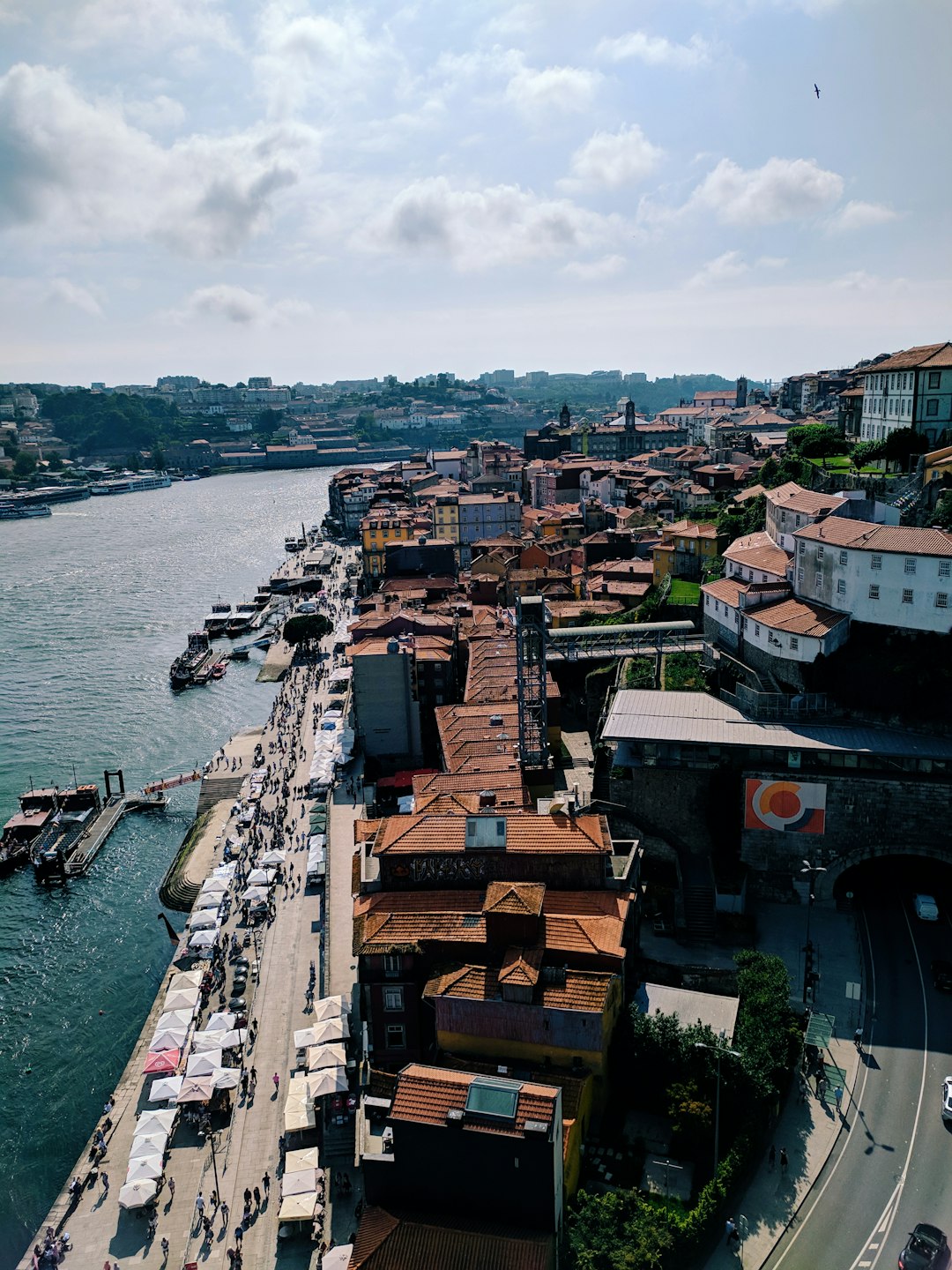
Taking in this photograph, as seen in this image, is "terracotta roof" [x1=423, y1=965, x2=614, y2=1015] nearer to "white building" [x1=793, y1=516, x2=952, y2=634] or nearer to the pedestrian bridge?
"white building" [x1=793, y1=516, x2=952, y2=634]

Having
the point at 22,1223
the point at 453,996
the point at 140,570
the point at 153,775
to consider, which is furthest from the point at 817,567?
the point at 140,570

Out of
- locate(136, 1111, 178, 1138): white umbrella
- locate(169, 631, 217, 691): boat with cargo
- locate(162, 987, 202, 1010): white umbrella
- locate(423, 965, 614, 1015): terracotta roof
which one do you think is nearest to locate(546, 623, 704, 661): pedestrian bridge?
locate(162, 987, 202, 1010): white umbrella

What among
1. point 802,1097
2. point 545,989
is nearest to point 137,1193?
point 545,989

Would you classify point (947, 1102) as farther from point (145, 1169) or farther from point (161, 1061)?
point (161, 1061)

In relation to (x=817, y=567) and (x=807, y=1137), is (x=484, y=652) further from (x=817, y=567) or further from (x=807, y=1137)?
(x=807, y=1137)

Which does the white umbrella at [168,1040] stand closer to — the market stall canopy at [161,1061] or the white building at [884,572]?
the market stall canopy at [161,1061]

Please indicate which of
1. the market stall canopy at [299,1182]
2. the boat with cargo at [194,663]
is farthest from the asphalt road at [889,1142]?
the boat with cargo at [194,663]
